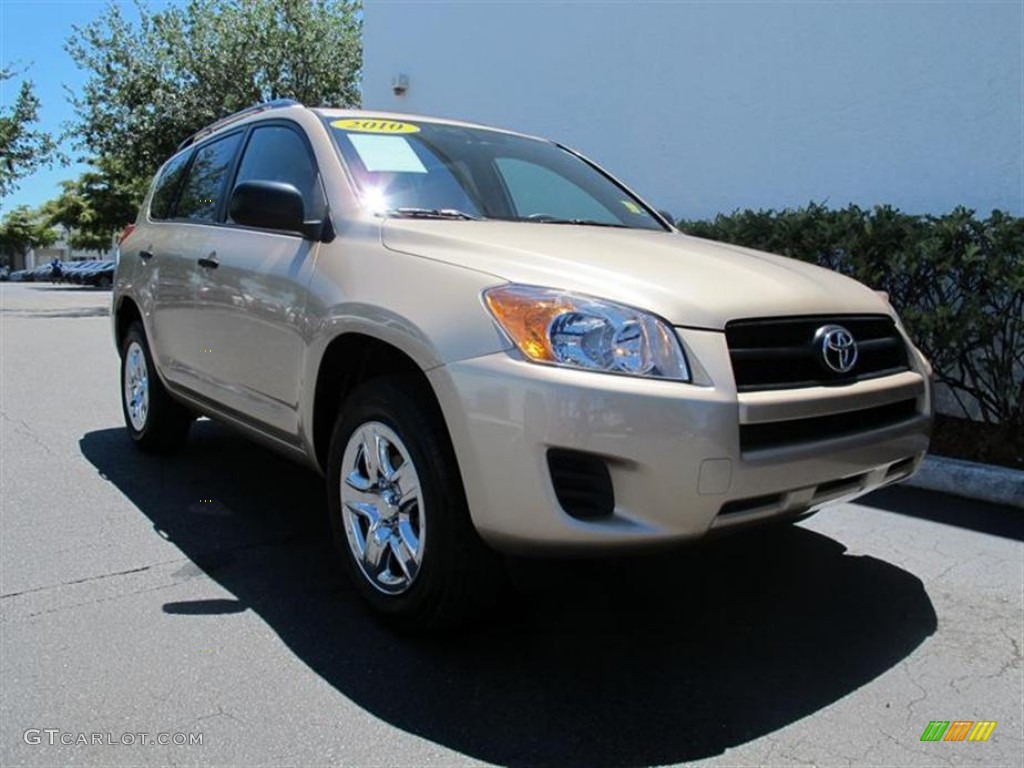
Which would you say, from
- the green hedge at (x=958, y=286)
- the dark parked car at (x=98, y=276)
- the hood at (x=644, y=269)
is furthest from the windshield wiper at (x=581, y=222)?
the dark parked car at (x=98, y=276)

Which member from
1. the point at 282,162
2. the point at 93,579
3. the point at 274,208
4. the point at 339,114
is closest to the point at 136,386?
the point at 93,579

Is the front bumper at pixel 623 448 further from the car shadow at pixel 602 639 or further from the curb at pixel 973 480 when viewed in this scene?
the curb at pixel 973 480

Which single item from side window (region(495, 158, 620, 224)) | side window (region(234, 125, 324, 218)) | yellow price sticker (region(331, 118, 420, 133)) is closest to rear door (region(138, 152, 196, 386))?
side window (region(234, 125, 324, 218))

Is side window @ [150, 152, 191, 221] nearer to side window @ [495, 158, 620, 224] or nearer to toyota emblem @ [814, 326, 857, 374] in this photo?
side window @ [495, 158, 620, 224]

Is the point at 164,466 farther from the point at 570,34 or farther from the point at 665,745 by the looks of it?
the point at 570,34

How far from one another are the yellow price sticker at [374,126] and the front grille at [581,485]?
1.98 meters

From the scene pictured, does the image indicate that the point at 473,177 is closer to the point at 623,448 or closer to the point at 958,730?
the point at 623,448

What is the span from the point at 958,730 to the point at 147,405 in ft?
14.9

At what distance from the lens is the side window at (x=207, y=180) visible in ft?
14.7

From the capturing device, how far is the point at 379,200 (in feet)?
11.0

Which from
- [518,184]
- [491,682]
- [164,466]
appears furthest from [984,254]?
[164,466]

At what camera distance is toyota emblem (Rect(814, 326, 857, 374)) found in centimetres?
276

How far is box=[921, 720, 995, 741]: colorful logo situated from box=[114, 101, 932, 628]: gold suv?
734mm

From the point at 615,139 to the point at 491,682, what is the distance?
7.36m
